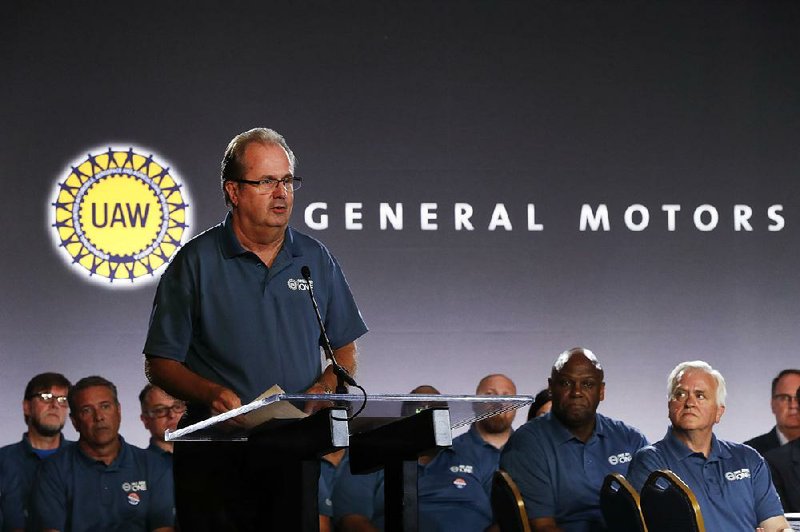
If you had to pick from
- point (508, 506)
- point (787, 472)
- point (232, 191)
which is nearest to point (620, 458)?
point (508, 506)

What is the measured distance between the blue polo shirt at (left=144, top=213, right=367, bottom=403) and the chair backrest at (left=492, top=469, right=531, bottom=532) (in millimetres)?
1469

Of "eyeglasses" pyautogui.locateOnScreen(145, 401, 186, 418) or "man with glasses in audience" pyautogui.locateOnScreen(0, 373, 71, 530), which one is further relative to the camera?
"eyeglasses" pyautogui.locateOnScreen(145, 401, 186, 418)

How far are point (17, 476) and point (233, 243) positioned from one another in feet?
10.5

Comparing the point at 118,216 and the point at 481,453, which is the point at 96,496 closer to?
the point at 118,216

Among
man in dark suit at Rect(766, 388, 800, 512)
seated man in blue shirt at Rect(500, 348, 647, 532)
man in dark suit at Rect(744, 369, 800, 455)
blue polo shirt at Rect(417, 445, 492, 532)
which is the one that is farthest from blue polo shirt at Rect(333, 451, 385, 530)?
man in dark suit at Rect(744, 369, 800, 455)

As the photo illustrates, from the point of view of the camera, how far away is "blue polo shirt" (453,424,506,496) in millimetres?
5266

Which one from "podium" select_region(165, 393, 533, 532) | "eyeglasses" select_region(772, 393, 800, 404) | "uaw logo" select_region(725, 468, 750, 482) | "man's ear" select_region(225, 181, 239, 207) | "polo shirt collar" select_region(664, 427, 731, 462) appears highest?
"man's ear" select_region(225, 181, 239, 207)

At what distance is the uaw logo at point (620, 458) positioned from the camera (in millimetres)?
4711

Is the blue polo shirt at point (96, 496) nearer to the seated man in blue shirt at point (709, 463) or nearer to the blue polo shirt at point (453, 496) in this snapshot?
the blue polo shirt at point (453, 496)

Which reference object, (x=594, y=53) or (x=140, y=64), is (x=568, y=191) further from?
(x=140, y=64)

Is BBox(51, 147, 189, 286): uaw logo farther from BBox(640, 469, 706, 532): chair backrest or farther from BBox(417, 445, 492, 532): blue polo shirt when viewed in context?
BBox(640, 469, 706, 532): chair backrest

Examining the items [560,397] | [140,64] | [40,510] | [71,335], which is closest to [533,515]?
[560,397]

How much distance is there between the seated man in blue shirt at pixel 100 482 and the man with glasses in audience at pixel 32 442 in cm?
30

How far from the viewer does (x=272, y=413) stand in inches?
81.6
